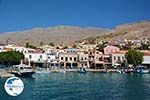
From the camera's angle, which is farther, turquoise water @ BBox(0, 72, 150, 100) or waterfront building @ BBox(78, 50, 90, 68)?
waterfront building @ BBox(78, 50, 90, 68)

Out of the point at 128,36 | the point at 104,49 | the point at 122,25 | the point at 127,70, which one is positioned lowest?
the point at 127,70

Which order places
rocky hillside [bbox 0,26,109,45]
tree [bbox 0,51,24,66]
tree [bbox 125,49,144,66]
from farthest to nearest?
1. rocky hillside [bbox 0,26,109,45]
2. tree [bbox 125,49,144,66]
3. tree [bbox 0,51,24,66]

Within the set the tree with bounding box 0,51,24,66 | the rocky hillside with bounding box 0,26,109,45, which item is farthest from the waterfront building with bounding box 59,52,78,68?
the rocky hillside with bounding box 0,26,109,45

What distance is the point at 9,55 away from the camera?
162 ft

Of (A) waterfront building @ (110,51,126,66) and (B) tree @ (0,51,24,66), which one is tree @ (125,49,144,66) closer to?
(A) waterfront building @ (110,51,126,66)

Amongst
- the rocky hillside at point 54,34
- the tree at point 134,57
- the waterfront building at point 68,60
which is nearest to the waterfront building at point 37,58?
the waterfront building at point 68,60

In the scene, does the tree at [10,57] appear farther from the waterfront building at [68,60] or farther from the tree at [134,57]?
the tree at [134,57]

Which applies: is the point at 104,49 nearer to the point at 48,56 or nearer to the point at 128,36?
the point at 48,56

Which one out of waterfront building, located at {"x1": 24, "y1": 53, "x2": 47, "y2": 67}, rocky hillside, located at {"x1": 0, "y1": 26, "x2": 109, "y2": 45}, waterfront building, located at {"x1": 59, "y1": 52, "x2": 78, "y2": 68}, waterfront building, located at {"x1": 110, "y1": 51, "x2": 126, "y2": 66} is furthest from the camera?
rocky hillside, located at {"x1": 0, "y1": 26, "x2": 109, "y2": 45}

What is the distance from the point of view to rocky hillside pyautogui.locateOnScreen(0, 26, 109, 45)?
149250 millimetres

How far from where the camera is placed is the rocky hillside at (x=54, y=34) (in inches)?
5876

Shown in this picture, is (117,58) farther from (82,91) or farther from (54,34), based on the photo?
(54,34)

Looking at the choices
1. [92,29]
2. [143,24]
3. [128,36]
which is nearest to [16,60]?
[128,36]

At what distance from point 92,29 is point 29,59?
13088cm
